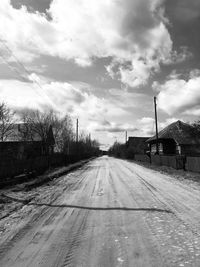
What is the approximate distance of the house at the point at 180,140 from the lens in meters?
40.3

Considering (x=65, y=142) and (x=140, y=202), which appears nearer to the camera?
(x=140, y=202)

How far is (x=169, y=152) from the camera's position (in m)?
44.9

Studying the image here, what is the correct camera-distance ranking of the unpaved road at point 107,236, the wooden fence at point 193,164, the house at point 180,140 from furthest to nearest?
1. the house at point 180,140
2. the wooden fence at point 193,164
3. the unpaved road at point 107,236

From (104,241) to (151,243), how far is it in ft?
2.87

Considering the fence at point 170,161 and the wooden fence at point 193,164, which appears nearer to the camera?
the wooden fence at point 193,164

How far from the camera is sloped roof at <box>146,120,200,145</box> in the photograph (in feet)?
132

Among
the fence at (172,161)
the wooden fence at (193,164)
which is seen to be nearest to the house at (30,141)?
the fence at (172,161)

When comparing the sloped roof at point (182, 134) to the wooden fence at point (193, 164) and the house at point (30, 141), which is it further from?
the house at point (30, 141)

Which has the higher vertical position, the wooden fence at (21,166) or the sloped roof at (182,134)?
the sloped roof at (182,134)

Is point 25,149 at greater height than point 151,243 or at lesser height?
greater

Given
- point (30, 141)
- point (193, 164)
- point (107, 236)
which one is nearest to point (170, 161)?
point (193, 164)

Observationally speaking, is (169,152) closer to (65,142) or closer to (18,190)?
(65,142)

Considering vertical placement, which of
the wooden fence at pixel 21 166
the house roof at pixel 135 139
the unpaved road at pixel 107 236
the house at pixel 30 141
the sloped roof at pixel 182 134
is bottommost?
the unpaved road at pixel 107 236

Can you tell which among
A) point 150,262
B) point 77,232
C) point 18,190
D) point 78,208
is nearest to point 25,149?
point 18,190
